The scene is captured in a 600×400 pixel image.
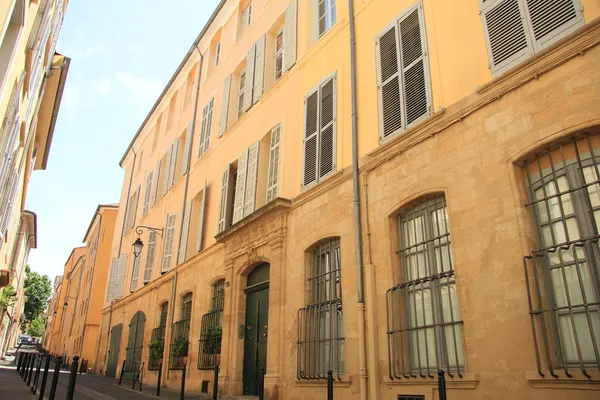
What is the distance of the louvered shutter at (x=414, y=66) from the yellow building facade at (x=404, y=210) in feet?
0.11

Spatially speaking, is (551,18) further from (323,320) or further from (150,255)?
(150,255)

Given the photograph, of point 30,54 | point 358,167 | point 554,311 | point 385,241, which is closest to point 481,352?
point 554,311

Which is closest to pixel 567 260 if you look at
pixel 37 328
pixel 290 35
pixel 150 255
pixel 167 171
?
pixel 290 35

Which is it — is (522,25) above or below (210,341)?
above

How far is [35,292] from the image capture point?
61.2 m

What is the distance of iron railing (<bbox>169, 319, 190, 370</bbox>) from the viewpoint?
41.2 ft

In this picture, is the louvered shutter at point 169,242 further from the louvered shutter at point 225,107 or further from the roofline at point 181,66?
the roofline at point 181,66

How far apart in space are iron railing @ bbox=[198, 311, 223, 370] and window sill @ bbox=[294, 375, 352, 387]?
328 centimetres

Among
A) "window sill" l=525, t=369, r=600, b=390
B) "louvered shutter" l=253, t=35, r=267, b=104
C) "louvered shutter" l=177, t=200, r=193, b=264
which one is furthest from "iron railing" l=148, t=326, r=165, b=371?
"window sill" l=525, t=369, r=600, b=390

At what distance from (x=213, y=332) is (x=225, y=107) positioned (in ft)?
21.6

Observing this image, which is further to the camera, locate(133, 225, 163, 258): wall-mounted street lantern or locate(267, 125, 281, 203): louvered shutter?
locate(133, 225, 163, 258): wall-mounted street lantern

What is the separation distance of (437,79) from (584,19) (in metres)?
2.04

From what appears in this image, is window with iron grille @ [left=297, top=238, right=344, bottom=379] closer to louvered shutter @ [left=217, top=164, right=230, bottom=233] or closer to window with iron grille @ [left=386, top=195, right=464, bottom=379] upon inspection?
window with iron grille @ [left=386, top=195, right=464, bottom=379]

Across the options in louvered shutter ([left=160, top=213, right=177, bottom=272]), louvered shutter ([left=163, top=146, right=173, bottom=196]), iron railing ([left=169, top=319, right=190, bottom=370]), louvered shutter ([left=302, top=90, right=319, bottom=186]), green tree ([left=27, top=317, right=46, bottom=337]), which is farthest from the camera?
green tree ([left=27, top=317, right=46, bottom=337])
